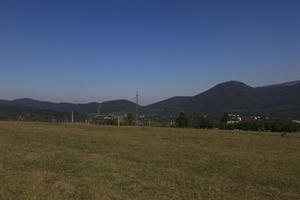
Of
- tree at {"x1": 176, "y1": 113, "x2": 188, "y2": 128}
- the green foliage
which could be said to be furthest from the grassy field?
tree at {"x1": 176, "y1": 113, "x2": 188, "y2": 128}

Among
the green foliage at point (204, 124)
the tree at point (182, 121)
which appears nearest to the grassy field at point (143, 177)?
the green foliage at point (204, 124)

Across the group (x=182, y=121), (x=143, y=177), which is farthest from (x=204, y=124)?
(x=143, y=177)

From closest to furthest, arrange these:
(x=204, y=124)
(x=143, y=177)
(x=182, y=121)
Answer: (x=143, y=177)
(x=204, y=124)
(x=182, y=121)

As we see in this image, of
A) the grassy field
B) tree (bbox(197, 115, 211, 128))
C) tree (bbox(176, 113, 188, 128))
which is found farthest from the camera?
tree (bbox(176, 113, 188, 128))

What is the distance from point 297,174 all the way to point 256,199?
468 cm

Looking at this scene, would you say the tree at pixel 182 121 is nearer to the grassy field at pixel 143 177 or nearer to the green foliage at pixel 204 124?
the green foliage at pixel 204 124

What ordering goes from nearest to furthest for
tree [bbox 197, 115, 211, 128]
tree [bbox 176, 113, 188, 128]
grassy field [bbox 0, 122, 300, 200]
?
grassy field [bbox 0, 122, 300, 200] < tree [bbox 197, 115, 211, 128] < tree [bbox 176, 113, 188, 128]

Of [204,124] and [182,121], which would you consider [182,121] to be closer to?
[182,121]

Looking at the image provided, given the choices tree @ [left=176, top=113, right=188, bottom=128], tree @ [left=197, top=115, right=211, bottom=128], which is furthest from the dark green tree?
tree @ [left=197, top=115, right=211, bottom=128]

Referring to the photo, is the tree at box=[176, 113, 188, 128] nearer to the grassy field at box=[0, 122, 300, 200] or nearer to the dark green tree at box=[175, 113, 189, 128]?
the dark green tree at box=[175, 113, 189, 128]

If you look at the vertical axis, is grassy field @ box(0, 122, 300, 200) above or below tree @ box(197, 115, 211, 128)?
below

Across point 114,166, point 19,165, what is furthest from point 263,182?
point 19,165

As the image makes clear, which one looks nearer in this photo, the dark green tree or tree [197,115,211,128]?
tree [197,115,211,128]

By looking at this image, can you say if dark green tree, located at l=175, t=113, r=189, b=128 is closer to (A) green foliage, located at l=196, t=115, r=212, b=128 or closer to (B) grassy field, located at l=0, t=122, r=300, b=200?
(A) green foliage, located at l=196, t=115, r=212, b=128
